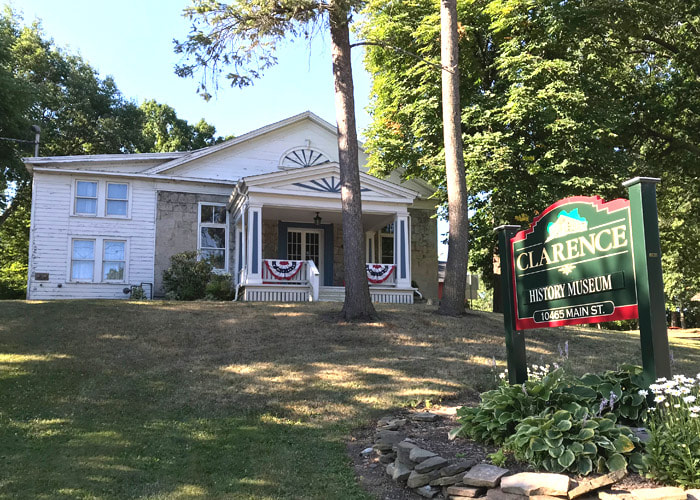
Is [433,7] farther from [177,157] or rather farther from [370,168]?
[177,157]

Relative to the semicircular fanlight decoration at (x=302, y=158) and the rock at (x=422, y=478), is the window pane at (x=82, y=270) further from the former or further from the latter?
the rock at (x=422, y=478)

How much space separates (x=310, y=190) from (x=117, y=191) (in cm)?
687

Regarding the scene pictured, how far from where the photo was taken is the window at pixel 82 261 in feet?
60.4

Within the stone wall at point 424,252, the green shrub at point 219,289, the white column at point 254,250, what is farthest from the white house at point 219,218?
the stone wall at point 424,252

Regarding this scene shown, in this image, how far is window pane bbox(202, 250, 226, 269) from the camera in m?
19.3

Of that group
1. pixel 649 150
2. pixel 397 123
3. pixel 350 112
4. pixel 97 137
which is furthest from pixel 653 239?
pixel 97 137

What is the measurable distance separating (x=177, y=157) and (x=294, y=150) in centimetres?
421

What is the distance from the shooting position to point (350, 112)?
12.2 m

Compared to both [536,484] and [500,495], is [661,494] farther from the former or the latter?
[500,495]

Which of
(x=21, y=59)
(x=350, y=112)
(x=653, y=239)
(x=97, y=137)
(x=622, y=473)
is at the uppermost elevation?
(x=21, y=59)

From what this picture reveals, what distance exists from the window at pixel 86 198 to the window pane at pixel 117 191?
46cm

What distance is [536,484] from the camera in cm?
412

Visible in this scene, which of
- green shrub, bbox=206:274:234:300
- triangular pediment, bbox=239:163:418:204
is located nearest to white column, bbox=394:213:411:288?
triangular pediment, bbox=239:163:418:204

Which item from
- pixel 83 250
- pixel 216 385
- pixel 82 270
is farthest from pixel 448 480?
pixel 83 250
